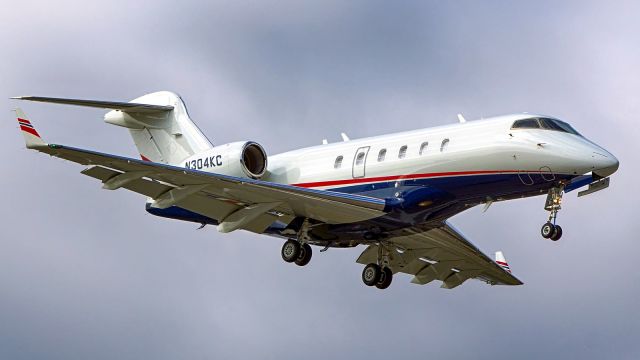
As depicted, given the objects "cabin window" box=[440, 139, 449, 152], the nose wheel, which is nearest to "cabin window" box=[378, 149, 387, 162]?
"cabin window" box=[440, 139, 449, 152]

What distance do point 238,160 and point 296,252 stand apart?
2579 millimetres

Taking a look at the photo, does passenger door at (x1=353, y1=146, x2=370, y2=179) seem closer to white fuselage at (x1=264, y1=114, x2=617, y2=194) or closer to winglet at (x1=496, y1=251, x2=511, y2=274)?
white fuselage at (x1=264, y1=114, x2=617, y2=194)

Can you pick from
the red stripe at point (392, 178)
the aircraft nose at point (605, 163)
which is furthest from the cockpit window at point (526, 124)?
the aircraft nose at point (605, 163)

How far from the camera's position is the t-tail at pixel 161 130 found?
115 feet

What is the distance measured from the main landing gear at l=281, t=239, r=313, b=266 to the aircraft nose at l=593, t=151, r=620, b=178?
710 centimetres

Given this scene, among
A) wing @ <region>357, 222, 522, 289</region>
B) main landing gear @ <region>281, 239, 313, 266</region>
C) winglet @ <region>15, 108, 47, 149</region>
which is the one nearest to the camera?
winglet @ <region>15, 108, 47, 149</region>

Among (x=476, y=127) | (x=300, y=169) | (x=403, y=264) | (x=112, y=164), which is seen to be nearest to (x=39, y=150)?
(x=112, y=164)

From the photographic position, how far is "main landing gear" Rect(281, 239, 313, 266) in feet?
102

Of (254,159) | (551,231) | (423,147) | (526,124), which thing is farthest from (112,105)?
(551,231)

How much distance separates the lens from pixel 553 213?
94.0 feet

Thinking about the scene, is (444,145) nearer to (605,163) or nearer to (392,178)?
(392,178)

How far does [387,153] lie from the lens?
30250 mm

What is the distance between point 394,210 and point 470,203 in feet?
5.66

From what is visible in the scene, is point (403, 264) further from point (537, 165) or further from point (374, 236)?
→ point (537, 165)
